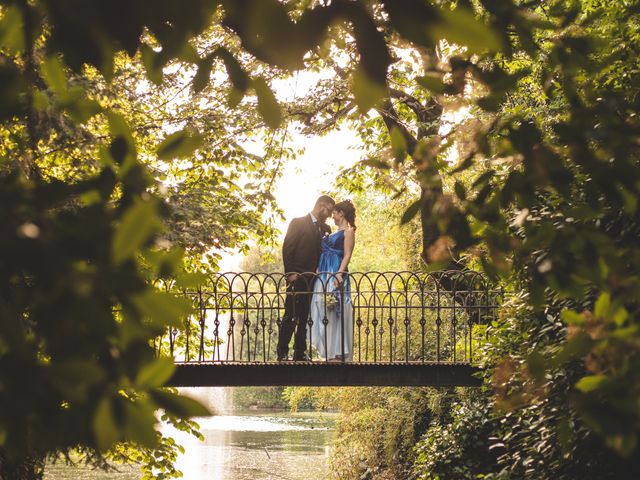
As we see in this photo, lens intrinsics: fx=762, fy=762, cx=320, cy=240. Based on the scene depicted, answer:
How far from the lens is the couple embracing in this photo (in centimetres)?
920

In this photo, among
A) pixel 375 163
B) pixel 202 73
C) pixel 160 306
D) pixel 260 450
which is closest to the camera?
pixel 160 306

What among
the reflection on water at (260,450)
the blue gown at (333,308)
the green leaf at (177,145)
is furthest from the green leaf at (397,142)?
the reflection on water at (260,450)

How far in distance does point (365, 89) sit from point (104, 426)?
24.9 inches

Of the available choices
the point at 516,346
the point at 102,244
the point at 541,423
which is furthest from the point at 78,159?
the point at 102,244

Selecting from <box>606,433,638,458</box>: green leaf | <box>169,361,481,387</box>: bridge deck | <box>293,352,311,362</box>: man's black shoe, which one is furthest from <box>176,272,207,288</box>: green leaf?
<box>293,352,311,362</box>: man's black shoe

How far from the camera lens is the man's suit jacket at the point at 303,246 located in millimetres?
9211

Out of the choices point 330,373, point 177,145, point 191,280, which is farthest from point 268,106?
point 330,373

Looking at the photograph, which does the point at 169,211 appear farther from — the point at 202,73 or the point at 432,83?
the point at 432,83

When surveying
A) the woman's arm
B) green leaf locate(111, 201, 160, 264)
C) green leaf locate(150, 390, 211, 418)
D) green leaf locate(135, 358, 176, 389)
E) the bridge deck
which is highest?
the woman's arm

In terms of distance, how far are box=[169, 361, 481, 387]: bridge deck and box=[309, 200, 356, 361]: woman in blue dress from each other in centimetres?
51

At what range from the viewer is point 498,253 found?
6.97 feet

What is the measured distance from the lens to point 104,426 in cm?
105

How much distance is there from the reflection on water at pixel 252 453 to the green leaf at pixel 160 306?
497 inches

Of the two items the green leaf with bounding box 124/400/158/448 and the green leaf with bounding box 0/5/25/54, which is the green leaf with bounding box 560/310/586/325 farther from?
the green leaf with bounding box 0/5/25/54
